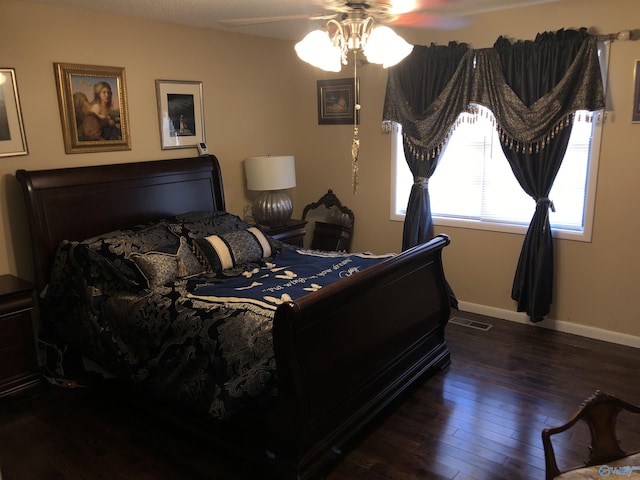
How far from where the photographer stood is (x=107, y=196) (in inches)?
141

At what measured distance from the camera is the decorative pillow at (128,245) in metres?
3.07

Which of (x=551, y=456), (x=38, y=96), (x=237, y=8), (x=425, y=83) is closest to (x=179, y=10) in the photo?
(x=237, y=8)

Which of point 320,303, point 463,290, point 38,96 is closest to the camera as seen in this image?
point 320,303

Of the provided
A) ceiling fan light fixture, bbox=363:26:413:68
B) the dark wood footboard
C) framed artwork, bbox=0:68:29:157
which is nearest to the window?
the dark wood footboard

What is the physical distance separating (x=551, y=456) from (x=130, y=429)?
2185mm

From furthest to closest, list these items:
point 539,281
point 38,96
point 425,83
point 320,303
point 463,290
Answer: point 463,290
point 425,83
point 539,281
point 38,96
point 320,303

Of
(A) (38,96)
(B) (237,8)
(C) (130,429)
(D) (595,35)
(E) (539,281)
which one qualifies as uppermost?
(B) (237,8)

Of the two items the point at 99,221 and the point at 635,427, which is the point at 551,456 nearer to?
the point at 635,427

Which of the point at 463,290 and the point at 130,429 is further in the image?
the point at 463,290

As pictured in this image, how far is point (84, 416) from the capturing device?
299 cm

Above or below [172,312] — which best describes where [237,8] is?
above

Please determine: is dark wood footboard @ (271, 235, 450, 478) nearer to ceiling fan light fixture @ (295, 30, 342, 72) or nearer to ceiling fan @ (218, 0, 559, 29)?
ceiling fan light fixture @ (295, 30, 342, 72)

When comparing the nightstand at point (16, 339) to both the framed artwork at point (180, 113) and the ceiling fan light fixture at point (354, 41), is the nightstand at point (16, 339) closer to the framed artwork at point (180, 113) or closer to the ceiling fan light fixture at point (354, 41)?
the framed artwork at point (180, 113)

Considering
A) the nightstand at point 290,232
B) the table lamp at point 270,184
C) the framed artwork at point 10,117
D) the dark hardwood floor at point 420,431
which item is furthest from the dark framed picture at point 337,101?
the framed artwork at point 10,117
